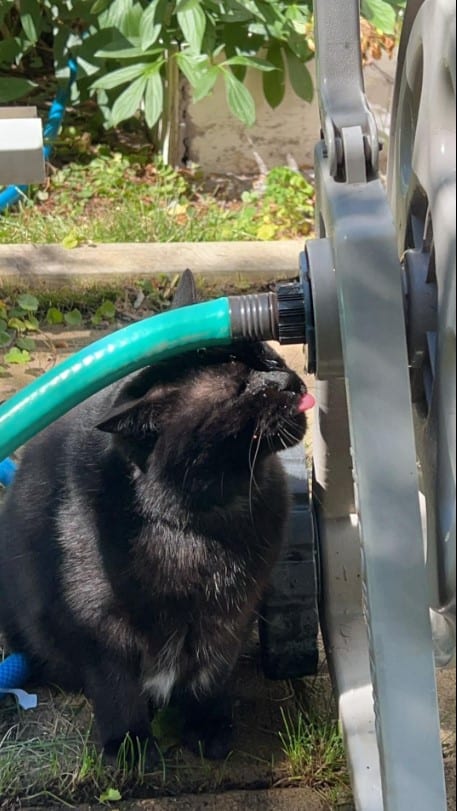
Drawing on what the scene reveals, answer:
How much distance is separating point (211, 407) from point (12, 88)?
7.71 ft

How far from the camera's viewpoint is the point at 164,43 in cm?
340

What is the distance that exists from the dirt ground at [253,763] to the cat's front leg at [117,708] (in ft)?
0.26

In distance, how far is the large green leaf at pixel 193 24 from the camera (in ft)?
10.3

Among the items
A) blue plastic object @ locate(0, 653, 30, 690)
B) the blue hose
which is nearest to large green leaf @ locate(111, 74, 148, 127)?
the blue hose

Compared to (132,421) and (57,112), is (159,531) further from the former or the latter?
(57,112)

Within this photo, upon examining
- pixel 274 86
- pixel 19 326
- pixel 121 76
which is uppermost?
pixel 121 76

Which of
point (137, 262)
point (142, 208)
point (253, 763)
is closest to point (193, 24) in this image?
point (142, 208)

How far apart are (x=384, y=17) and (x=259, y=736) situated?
2.21 m

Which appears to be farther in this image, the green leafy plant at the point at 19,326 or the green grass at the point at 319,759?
the green leafy plant at the point at 19,326

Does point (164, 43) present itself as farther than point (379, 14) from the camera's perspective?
Yes

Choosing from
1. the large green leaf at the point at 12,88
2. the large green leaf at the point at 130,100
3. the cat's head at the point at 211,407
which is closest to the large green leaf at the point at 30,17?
the large green leaf at the point at 12,88

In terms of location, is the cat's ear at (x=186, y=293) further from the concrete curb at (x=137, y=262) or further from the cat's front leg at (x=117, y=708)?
the concrete curb at (x=137, y=262)

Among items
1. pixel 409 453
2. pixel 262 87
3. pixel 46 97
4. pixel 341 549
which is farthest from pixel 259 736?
pixel 46 97

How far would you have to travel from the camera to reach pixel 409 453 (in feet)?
3.64
